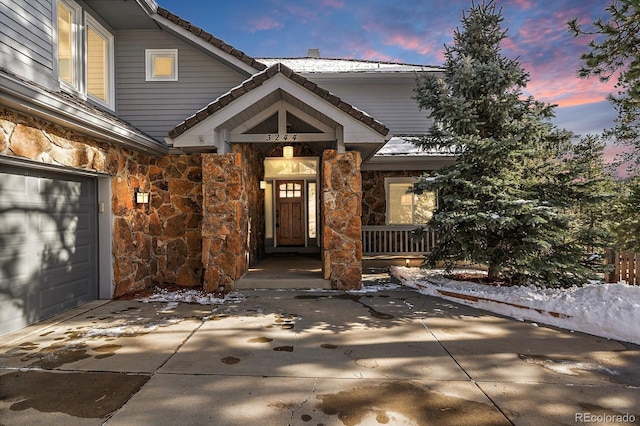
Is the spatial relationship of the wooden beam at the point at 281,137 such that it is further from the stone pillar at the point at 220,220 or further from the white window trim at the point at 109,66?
the white window trim at the point at 109,66

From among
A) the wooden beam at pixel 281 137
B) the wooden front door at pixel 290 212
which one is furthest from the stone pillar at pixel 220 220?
the wooden front door at pixel 290 212

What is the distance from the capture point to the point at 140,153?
22.9 ft

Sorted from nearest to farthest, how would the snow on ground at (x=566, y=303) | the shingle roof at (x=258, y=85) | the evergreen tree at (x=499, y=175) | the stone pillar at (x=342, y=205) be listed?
the snow on ground at (x=566, y=303) < the evergreen tree at (x=499, y=175) < the shingle roof at (x=258, y=85) < the stone pillar at (x=342, y=205)

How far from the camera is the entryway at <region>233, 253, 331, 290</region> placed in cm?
671

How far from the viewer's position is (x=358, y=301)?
5938 mm

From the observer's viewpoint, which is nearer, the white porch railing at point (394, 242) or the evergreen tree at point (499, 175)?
the evergreen tree at point (499, 175)

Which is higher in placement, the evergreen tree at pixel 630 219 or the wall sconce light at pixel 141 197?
the wall sconce light at pixel 141 197

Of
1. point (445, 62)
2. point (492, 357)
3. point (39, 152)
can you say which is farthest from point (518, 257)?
point (39, 152)

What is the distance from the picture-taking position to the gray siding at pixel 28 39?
14.6 ft

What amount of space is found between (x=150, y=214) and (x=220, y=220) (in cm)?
195

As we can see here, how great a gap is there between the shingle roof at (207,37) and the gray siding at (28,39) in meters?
2.45

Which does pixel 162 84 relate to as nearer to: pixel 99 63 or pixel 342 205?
pixel 99 63

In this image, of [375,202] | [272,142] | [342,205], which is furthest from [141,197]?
[375,202]

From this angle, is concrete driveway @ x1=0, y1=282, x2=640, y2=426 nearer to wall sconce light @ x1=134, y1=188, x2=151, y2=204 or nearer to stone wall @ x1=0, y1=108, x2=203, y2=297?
stone wall @ x1=0, y1=108, x2=203, y2=297
